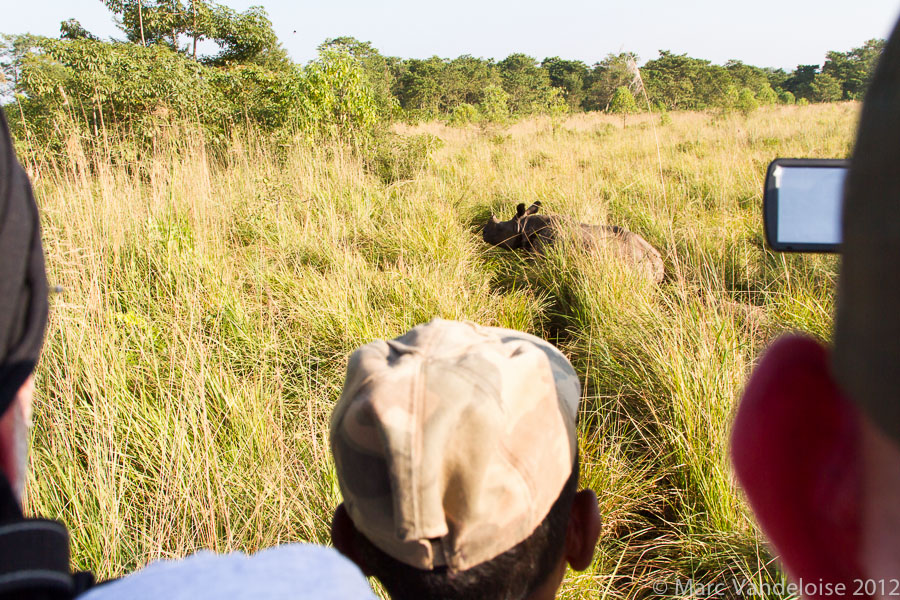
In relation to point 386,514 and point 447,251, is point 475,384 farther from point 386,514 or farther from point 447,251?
point 447,251

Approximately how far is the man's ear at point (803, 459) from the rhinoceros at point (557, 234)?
3.35 metres

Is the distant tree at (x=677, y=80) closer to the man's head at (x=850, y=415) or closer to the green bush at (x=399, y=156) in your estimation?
the green bush at (x=399, y=156)

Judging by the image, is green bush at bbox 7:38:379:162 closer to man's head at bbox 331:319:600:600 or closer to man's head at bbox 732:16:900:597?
man's head at bbox 331:319:600:600

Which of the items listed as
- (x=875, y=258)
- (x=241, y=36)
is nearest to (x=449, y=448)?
(x=875, y=258)

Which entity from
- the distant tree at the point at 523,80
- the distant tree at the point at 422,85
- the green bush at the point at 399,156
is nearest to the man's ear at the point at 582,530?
the green bush at the point at 399,156

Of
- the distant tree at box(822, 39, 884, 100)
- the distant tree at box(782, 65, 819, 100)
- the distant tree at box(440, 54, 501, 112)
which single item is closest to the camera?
the distant tree at box(822, 39, 884, 100)

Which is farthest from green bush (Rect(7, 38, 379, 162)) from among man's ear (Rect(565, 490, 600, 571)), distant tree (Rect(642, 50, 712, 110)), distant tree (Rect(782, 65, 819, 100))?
distant tree (Rect(782, 65, 819, 100))

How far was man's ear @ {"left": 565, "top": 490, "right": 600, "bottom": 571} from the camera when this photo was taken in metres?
1.08

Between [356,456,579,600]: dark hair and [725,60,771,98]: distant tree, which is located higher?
[725,60,771,98]: distant tree

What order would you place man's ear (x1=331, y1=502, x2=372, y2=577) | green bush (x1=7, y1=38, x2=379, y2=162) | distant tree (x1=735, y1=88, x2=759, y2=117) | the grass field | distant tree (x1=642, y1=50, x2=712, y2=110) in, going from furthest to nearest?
distant tree (x1=642, y1=50, x2=712, y2=110), distant tree (x1=735, y1=88, x2=759, y2=117), green bush (x1=7, y1=38, x2=379, y2=162), the grass field, man's ear (x1=331, y1=502, x2=372, y2=577)

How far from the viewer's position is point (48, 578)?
49cm

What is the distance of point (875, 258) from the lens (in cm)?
27

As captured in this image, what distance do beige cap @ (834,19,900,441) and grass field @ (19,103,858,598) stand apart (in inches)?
9.6

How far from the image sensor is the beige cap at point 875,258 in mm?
259
